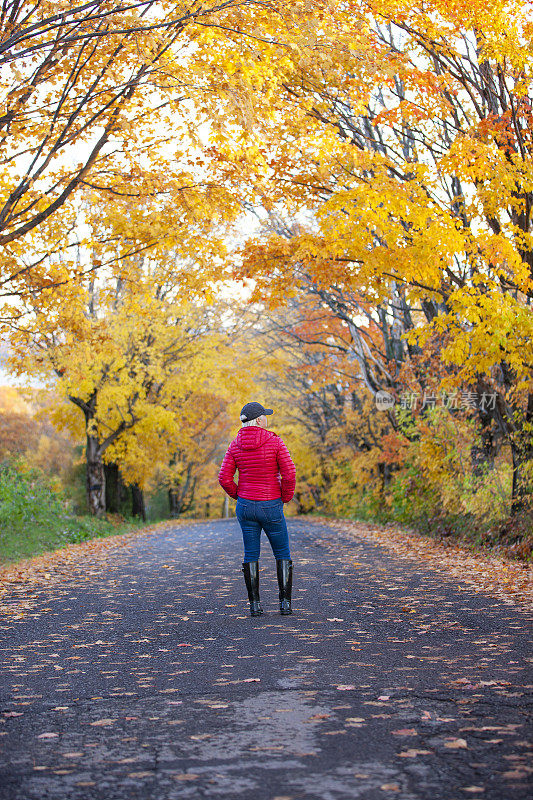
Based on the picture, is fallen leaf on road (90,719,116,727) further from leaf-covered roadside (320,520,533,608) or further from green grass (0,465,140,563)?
green grass (0,465,140,563)

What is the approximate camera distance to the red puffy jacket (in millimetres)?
8094

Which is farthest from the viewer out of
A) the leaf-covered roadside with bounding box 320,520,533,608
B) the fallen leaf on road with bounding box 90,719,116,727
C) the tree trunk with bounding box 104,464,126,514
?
the tree trunk with bounding box 104,464,126,514

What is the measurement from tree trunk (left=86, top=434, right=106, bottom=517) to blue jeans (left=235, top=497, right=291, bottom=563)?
66.2ft

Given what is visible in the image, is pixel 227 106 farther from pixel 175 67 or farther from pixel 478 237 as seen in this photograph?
pixel 478 237

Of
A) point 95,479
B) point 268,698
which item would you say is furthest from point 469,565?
point 95,479

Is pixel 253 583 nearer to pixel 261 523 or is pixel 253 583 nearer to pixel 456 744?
pixel 261 523

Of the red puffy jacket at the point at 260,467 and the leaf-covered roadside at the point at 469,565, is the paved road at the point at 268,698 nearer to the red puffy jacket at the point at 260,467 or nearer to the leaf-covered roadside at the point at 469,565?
the leaf-covered roadside at the point at 469,565

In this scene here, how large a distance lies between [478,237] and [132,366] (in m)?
17.2

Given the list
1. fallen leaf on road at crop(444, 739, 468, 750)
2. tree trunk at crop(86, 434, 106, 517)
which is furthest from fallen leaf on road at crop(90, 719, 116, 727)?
tree trunk at crop(86, 434, 106, 517)

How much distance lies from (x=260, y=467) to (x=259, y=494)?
0.91ft

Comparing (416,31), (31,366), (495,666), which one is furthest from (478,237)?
(31,366)

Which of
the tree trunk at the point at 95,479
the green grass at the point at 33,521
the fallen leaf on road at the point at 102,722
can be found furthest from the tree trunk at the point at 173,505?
the fallen leaf on road at the point at 102,722

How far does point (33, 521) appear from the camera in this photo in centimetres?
1920

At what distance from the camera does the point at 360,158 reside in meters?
12.7
